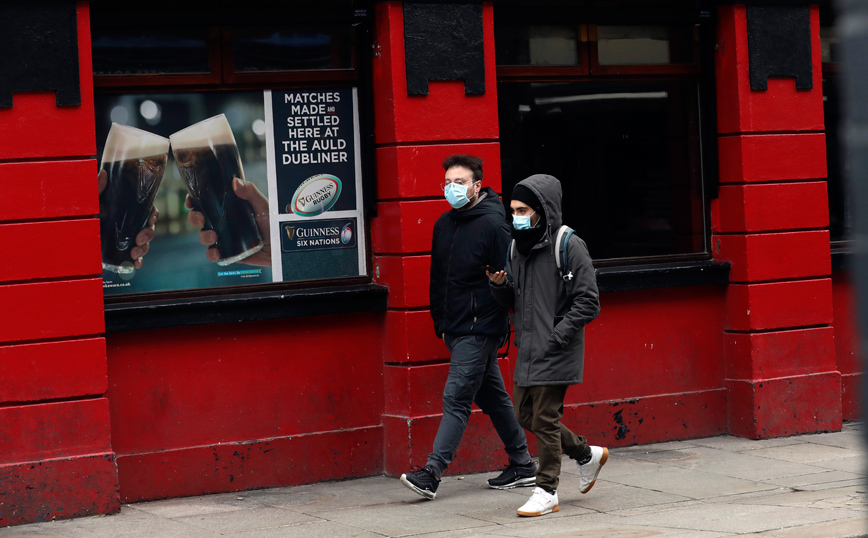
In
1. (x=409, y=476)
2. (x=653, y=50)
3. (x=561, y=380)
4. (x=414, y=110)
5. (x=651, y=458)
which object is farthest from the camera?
(x=653, y=50)

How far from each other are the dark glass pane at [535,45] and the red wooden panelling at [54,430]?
3.71 metres

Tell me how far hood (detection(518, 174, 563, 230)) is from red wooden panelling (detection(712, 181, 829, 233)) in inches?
103

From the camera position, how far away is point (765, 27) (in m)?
8.40

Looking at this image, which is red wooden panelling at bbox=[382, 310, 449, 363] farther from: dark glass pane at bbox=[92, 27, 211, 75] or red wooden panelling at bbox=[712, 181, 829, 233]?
red wooden panelling at bbox=[712, 181, 829, 233]

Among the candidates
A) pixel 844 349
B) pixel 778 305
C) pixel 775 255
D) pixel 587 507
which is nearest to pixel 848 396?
pixel 844 349

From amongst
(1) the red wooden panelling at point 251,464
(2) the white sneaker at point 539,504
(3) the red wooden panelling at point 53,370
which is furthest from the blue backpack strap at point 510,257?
(3) the red wooden panelling at point 53,370

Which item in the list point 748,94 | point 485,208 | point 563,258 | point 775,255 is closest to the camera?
point 563,258

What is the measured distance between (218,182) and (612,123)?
9.95 feet

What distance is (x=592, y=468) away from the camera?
656 centimetres

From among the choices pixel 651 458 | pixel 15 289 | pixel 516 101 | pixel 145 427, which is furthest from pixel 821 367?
pixel 15 289

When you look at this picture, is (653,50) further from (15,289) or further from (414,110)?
(15,289)

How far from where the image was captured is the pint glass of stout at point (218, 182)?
7.25 meters

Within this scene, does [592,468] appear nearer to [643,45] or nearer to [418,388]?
[418,388]

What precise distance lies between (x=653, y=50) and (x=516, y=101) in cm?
127
